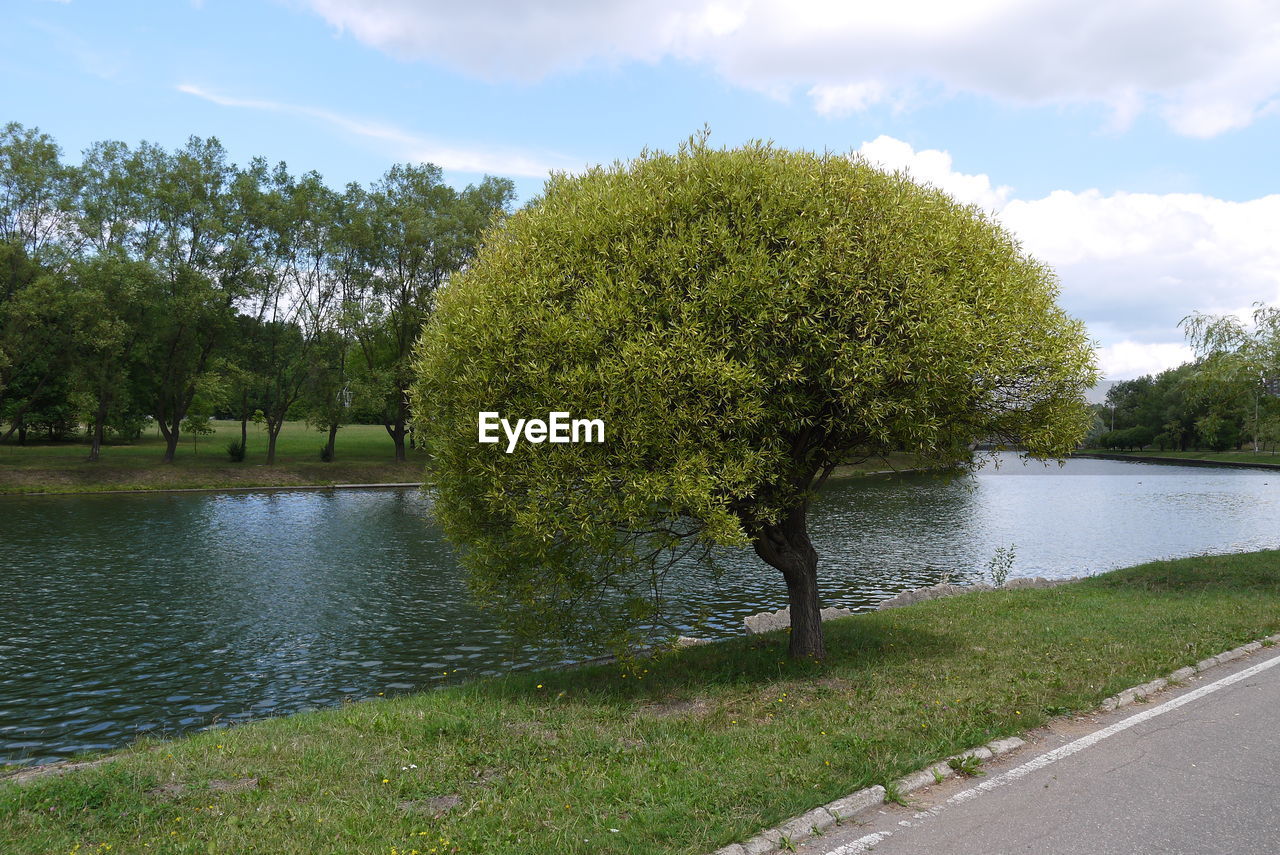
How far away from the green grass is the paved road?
59.9m

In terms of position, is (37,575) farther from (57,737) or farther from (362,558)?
(57,737)

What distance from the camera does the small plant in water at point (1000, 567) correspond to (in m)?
25.0

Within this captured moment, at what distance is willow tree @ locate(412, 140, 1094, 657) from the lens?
10883 millimetres

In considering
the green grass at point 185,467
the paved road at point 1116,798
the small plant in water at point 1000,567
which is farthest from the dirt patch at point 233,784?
the green grass at point 185,467

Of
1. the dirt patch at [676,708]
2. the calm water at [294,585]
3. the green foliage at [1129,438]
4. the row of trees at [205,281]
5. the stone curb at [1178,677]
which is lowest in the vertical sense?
the calm water at [294,585]

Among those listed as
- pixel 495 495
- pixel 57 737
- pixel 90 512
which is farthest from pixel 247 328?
pixel 495 495

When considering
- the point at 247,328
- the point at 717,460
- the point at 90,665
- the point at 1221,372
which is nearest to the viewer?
the point at 717,460

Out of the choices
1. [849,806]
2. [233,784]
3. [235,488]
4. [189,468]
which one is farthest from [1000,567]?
[189,468]

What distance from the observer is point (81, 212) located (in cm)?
5894

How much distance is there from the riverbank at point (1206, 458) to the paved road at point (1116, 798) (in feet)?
334

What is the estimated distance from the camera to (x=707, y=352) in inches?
427

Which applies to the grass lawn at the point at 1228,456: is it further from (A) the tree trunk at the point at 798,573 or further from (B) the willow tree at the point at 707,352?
(B) the willow tree at the point at 707,352

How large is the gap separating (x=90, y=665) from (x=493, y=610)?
1009 cm

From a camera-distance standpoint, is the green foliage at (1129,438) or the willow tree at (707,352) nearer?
the willow tree at (707,352)
